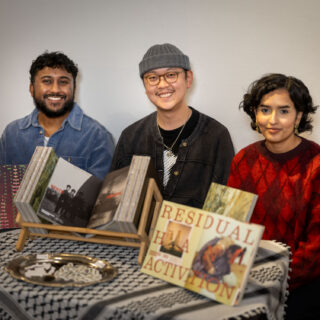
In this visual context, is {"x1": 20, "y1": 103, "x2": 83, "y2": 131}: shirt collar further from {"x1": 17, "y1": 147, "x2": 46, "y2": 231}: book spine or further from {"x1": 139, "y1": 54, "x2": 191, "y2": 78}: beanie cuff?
{"x1": 17, "y1": 147, "x2": 46, "y2": 231}: book spine

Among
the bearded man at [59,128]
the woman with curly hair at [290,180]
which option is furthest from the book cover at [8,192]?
the woman with curly hair at [290,180]

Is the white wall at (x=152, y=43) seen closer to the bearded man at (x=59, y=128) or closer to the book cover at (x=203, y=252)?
the bearded man at (x=59, y=128)

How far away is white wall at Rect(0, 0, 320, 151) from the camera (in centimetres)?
234

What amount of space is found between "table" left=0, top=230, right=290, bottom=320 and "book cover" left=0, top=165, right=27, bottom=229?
3.28ft

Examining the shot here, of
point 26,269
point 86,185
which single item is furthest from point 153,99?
point 26,269

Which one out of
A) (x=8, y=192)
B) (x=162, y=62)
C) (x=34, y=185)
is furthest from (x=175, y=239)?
(x=8, y=192)

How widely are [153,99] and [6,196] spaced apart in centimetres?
93

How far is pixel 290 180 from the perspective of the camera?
1706 mm

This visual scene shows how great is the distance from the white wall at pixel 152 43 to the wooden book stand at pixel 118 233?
1.19 meters

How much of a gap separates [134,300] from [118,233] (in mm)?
306

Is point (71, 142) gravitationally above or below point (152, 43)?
below

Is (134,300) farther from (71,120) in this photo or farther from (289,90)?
(71,120)

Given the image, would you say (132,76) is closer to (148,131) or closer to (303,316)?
(148,131)

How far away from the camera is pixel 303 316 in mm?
1607
